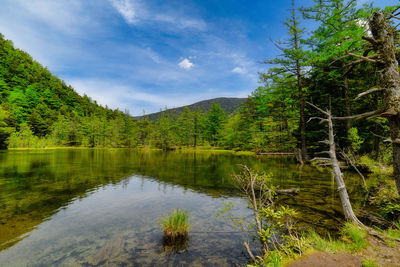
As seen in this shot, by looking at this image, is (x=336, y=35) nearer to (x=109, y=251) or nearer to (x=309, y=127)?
(x=309, y=127)

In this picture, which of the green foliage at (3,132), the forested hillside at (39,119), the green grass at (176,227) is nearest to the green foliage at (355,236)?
the green grass at (176,227)

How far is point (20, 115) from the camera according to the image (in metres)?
70.1

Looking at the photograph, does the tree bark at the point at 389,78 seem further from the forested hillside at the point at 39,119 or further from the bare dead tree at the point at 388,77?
the forested hillside at the point at 39,119

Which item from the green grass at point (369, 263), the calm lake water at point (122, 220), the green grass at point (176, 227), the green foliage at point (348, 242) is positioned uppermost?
the green grass at point (369, 263)

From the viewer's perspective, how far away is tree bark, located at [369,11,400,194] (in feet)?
14.2

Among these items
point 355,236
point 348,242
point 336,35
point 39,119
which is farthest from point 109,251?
point 39,119

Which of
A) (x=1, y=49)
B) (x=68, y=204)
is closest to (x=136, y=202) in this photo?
(x=68, y=204)

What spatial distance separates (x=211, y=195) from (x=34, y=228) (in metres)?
9.64

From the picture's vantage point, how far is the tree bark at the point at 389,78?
4.34m

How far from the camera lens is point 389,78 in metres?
4.46

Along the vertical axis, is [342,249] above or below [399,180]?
below

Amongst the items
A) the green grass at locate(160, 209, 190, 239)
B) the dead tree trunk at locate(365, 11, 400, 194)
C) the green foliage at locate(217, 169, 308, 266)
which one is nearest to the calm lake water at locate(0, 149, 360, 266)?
the green grass at locate(160, 209, 190, 239)

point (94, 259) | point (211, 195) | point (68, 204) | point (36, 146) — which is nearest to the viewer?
point (94, 259)

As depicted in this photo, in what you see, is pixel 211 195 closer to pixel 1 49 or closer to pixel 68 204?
pixel 68 204
